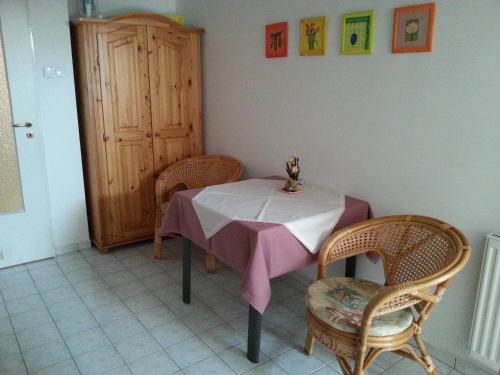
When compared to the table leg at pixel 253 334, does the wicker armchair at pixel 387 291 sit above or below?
above

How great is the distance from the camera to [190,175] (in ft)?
11.6

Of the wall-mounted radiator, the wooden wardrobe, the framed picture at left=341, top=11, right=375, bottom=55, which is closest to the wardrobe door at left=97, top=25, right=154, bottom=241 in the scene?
the wooden wardrobe

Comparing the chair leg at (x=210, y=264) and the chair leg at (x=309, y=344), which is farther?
the chair leg at (x=210, y=264)

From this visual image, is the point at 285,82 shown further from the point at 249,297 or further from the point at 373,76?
the point at 249,297

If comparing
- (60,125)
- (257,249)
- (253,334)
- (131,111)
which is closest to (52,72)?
(60,125)

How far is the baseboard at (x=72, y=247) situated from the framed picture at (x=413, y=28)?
2738 mm

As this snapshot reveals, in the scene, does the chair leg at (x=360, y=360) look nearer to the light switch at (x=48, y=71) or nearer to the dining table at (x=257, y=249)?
the dining table at (x=257, y=249)

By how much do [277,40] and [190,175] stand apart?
51.9 inches

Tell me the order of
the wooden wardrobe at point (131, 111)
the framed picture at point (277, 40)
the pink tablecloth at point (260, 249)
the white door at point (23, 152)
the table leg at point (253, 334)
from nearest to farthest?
the pink tablecloth at point (260, 249) < the table leg at point (253, 334) < the framed picture at point (277, 40) < the white door at point (23, 152) < the wooden wardrobe at point (131, 111)

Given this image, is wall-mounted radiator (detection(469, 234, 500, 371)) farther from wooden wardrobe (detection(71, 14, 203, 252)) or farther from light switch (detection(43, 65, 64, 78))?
light switch (detection(43, 65, 64, 78))

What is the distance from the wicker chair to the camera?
10.8 ft

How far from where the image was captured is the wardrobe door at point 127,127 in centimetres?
314

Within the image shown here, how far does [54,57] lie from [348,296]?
259 cm

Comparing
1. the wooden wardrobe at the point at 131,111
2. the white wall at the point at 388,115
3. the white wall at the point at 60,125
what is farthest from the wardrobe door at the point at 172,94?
the white wall at the point at 60,125
